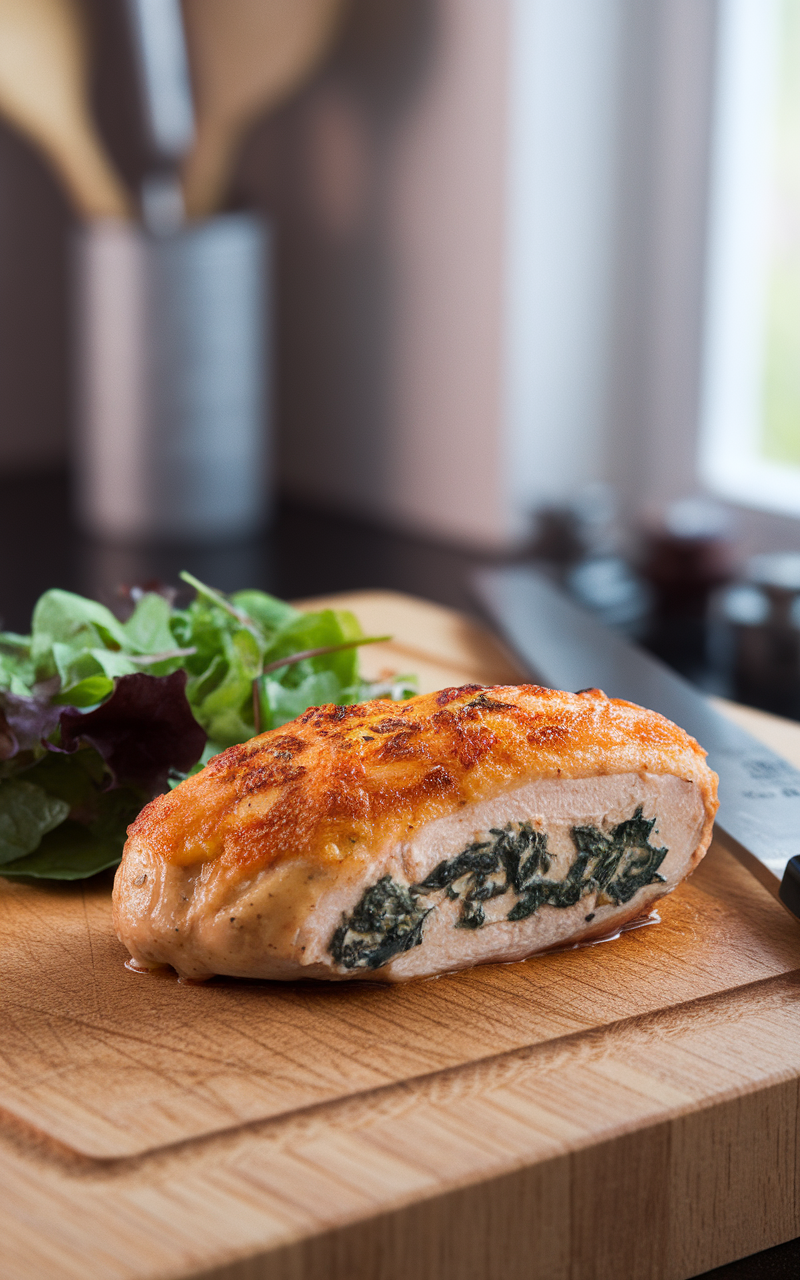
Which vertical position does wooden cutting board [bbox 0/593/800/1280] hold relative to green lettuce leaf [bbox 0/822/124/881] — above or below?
above

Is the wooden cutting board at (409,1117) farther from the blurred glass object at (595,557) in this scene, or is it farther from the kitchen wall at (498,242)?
the kitchen wall at (498,242)

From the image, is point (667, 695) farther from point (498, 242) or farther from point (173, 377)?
point (173, 377)

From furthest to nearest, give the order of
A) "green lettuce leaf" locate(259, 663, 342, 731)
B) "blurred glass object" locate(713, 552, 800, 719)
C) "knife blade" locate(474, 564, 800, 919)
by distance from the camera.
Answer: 1. "blurred glass object" locate(713, 552, 800, 719)
2. "green lettuce leaf" locate(259, 663, 342, 731)
3. "knife blade" locate(474, 564, 800, 919)

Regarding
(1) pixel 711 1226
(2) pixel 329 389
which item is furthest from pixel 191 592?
(1) pixel 711 1226

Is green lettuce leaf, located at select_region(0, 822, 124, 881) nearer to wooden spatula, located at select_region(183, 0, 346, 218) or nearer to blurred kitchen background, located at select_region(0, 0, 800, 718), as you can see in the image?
blurred kitchen background, located at select_region(0, 0, 800, 718)

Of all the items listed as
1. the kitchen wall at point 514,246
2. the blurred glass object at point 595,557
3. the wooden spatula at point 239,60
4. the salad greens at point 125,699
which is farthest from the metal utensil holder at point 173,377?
the salad greens at point 125,699

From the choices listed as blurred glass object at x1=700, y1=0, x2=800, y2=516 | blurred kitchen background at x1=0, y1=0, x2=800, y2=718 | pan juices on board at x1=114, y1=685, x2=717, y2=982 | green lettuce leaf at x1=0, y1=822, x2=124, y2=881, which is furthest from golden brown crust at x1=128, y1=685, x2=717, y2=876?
blurred glass object at x1=700, y1=0, x2=800, y2=516

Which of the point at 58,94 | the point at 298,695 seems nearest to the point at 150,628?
the point at 298,695
